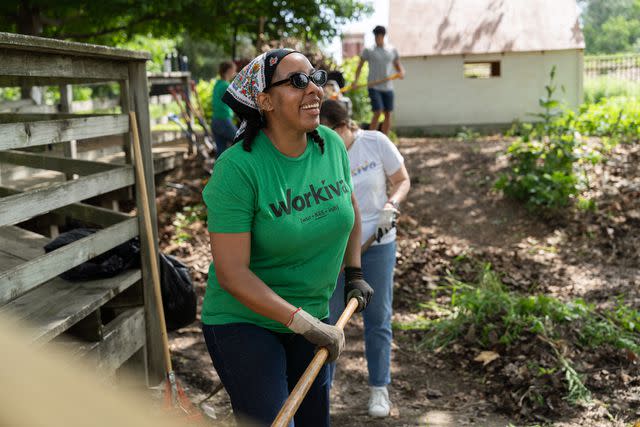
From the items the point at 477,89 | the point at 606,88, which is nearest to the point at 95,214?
the point at 477,89

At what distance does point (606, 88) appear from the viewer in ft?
70.7

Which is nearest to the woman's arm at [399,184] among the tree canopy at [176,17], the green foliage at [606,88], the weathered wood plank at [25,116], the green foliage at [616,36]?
the weathered wood plank at [25,116]

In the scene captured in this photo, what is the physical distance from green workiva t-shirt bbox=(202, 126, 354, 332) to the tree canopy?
8003 millimetres

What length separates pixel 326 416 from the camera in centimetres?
293

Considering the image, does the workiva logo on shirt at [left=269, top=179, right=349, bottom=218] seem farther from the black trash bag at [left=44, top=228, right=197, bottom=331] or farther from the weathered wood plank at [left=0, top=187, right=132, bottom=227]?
the weathered wood plank at [left=0, top=187, right=132, bottom=227]

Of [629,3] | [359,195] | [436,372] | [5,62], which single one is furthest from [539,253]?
[629,3]

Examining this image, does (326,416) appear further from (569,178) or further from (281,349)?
(569,178)

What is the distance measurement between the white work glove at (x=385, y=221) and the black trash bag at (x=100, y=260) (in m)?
1.47

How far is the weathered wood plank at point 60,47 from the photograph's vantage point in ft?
10.1

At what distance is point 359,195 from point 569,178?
5.46 metres

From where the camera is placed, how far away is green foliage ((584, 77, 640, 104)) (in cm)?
2053

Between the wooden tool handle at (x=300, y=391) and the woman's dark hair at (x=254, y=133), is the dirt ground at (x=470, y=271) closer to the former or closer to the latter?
the wooden tool handle at (x=300, y=391)

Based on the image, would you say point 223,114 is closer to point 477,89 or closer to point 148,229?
point 148,229

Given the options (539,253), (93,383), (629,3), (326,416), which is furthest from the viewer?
(629,3)
